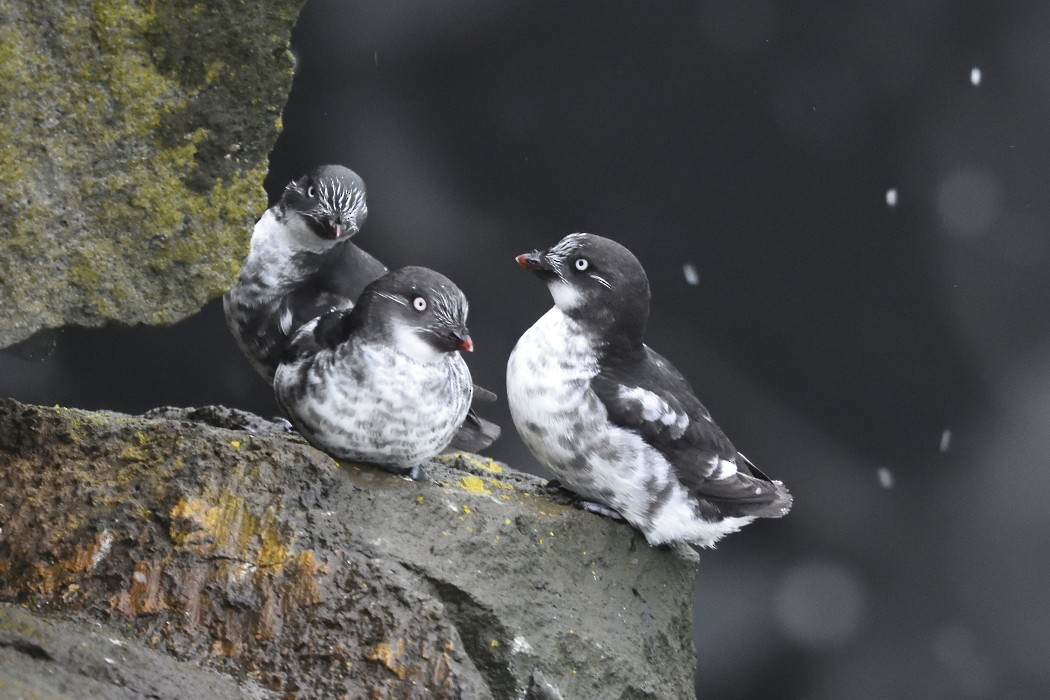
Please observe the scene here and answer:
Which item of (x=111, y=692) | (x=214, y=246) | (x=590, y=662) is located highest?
(x=214, y=246)

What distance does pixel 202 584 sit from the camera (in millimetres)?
3873

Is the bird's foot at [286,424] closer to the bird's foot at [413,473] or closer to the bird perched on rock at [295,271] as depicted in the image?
the bird perched on rock at [295,271]

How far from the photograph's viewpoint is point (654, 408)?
5066 mm

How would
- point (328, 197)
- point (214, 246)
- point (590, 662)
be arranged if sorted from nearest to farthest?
point (214, 246) → point (590, 662) → point (328, 197)

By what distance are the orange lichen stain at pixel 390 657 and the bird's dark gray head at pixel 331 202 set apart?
1.62 meters

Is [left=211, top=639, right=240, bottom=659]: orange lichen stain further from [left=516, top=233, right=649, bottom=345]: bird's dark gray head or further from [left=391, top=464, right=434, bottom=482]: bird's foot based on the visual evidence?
[left=516, top=233, right=649, bottom=345]: bird's dark gray head

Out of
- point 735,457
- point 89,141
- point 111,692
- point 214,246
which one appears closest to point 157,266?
point 214,246

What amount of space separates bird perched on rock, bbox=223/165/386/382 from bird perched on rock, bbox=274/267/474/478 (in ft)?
1.59

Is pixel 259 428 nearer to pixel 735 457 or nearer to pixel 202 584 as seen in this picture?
pixel 202 584

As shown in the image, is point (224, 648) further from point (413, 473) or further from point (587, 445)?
point (587, 445)

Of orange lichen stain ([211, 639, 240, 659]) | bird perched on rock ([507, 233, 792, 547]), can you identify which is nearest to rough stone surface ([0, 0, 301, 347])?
orange lichen stain ([211, 639, 240, 659])

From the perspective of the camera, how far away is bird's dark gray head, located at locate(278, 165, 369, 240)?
193 inches

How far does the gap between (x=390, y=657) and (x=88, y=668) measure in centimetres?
90

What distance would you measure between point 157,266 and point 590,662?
1.94 m
